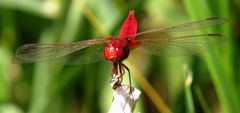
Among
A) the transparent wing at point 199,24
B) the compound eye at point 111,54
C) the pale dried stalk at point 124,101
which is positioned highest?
the transparent wing at point 199,24

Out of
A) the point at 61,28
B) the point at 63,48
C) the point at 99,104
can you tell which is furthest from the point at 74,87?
the point at 63,48

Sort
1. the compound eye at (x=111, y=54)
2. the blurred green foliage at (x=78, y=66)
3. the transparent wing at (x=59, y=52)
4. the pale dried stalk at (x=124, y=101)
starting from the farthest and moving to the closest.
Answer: the blurred green foliage at (x=78, y=66) < the transparent wing at (x=59, y=52) < the compound eye at (x=111, y=54) < the pale dried stalk at (x=124, y=101)

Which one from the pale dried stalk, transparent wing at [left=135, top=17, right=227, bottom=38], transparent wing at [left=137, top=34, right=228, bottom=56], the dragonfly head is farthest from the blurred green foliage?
the pale dried stalk

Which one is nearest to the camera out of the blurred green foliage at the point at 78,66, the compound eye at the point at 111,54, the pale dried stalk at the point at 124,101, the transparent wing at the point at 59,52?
the pale dried stalk at the point at 124,101

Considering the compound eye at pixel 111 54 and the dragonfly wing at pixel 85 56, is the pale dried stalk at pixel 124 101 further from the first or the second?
the dragonfly wing at pixel 85 56

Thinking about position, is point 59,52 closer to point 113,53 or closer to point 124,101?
point 113,53

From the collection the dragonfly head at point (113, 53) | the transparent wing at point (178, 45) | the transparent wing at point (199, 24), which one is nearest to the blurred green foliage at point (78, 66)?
the transparent wing at point (178, 45)

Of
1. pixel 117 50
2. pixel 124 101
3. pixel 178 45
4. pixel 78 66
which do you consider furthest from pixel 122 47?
pixel 78 66

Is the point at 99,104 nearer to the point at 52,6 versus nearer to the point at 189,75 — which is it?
the point at 52,6
